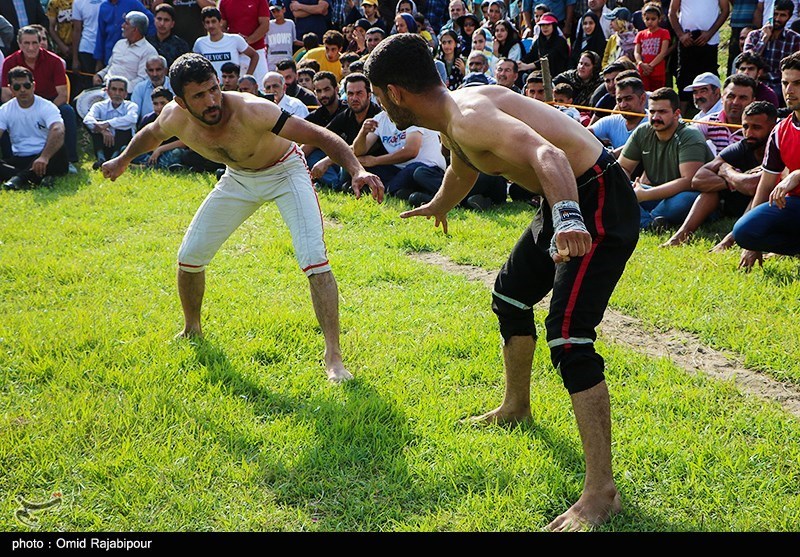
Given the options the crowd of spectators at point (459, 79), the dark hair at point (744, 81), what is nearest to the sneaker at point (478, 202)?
the crowd of spectators at point (459, 79)

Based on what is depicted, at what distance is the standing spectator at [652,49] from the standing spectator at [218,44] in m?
5.72

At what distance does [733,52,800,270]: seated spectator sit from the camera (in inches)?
237

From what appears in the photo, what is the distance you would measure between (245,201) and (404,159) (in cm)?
434

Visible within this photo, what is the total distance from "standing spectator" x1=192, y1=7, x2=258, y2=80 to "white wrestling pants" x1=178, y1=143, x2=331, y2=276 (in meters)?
7.35

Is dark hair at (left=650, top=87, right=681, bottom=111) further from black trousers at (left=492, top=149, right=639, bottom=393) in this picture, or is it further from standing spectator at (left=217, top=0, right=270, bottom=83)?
standing spectator at (left=217, top=0, right=270, bottom=83)

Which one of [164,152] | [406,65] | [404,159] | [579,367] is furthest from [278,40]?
[579,367]

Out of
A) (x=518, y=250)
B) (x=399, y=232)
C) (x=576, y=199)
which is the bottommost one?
(x=399, y=232)

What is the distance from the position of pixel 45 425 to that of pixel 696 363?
364 centimetres

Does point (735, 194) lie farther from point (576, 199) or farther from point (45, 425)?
point (45, 425)

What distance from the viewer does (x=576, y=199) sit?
9.40 feet

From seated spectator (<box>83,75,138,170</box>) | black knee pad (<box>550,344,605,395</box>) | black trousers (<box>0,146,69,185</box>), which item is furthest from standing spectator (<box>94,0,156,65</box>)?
black knee pad (<box>550,344,605,395</box>)

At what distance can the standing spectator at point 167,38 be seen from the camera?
12648mm

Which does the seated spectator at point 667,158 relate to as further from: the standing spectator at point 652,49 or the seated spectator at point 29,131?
the seated spectator at point 29,131
